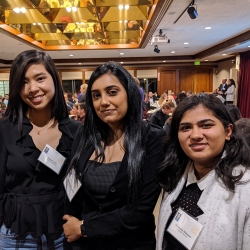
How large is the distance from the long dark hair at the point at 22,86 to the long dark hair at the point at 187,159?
22.1 inches

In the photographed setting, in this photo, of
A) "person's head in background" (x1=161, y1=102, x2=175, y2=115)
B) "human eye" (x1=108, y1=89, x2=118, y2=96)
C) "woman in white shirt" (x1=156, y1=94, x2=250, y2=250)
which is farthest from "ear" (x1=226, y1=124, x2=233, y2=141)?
"person's head in background" (x1=161, y1=102, x2=175, y2=115)

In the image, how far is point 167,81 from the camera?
13.4m

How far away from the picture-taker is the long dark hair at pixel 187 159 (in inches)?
35.4

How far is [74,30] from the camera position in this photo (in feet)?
19.8

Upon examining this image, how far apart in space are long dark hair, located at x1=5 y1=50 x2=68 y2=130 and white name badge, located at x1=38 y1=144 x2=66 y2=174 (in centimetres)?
17

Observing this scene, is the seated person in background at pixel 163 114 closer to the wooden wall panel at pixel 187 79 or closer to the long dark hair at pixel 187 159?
the long dark hair at pixel 187 159

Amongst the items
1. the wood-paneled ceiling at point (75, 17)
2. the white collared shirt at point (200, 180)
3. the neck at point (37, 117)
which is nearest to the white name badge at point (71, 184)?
the neck at point (37, 117)

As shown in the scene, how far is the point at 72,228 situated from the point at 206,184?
1.87 ft

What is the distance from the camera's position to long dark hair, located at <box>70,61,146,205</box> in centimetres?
100

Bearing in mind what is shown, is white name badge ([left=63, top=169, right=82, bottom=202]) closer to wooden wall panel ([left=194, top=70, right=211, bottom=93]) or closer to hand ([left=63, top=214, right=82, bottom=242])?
hand ([left=63, top=214, right=82, bottom=242])

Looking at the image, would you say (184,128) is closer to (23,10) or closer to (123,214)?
(123,214)

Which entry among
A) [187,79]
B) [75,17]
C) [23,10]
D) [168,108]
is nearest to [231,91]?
[187,79]

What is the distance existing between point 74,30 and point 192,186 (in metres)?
5.80

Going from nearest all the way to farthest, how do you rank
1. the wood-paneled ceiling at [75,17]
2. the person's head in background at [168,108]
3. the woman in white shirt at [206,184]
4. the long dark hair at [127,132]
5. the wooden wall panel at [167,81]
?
the woman in white shirt at [206,184], the long dark hair at [127,132], the wood-paneled ceiling at [75,17], the person's head in background at [168,108], the wooden wall panel at [167,81]
